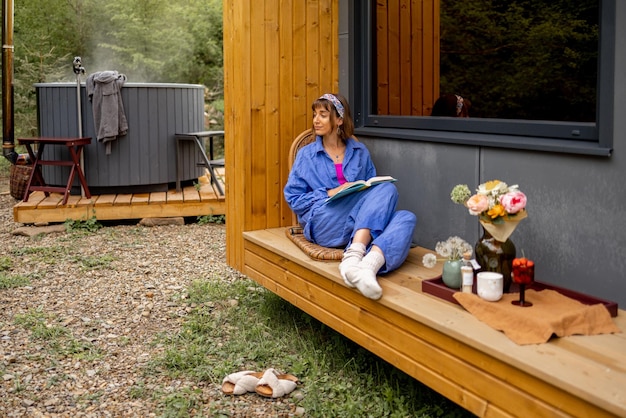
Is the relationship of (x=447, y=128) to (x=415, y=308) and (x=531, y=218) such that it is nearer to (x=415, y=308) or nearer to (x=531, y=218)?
(x=531, y=218)

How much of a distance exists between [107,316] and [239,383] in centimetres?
136

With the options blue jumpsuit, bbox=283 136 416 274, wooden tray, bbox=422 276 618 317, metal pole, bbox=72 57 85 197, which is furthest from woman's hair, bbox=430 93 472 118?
metal pole, bbox=72 57 85 197

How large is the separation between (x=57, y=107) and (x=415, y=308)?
4.86 m

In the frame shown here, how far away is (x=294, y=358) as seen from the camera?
3199mm

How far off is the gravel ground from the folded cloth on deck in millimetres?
907

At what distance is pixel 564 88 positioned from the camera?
21.7 feet

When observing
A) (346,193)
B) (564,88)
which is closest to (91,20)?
(564,88)

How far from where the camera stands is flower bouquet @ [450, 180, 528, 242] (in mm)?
2326

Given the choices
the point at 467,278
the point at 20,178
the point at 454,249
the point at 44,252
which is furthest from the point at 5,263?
the point at 467,278

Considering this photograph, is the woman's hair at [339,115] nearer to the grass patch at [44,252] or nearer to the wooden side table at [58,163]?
the grass patch at [44,252]

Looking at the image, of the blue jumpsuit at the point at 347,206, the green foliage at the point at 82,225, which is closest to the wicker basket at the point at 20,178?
the green foliage at the point at 82,225

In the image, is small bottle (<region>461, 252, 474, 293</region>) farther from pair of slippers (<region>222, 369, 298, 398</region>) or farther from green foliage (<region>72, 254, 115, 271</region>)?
green foliage (<region>72, 254, 115, 271</region>)

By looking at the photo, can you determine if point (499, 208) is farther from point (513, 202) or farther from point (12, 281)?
point (12, 281)

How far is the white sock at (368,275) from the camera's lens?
8.31 ft
